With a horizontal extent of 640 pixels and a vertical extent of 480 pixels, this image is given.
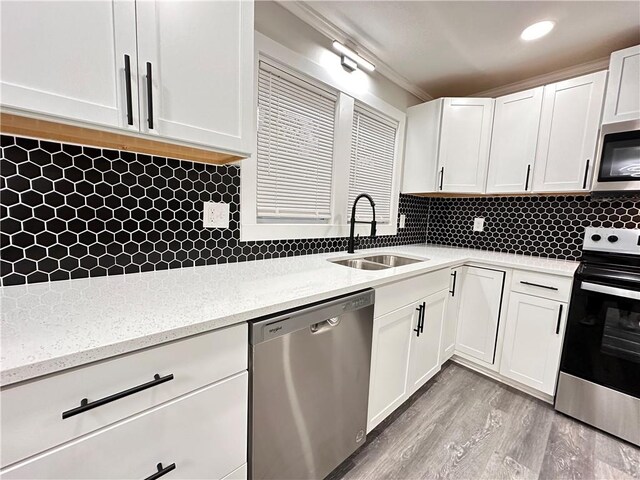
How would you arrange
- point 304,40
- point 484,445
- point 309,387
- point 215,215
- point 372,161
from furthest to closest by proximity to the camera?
1. point 372,161
2. point 304,40
3. point 484,445
4. point 215,215
5. point 309,387

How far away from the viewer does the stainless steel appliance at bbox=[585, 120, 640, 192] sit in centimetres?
161

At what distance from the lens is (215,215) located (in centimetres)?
137

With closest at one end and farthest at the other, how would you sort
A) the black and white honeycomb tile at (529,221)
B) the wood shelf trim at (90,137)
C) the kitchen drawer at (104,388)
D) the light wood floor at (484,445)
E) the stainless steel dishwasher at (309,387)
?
the kitchen drawer at (104,388) → the wood shelf trim at (90,137) → the stainless steel dishwasher at (309,387) → the light wood floor at (484,445) → the black and white honeycomb tile at (529,221)

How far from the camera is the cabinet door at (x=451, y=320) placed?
2010mm

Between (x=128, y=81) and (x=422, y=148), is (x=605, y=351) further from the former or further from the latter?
(x=128, y=81)

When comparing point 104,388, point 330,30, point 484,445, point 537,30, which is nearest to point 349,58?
point 330,30

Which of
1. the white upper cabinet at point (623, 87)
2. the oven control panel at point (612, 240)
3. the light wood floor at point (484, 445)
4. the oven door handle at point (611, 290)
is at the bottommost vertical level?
the light wood floor at point (484, 445)

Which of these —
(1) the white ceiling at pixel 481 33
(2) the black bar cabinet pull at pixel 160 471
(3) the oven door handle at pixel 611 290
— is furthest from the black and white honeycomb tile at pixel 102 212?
(3) the oven door handle at pixel 611 290

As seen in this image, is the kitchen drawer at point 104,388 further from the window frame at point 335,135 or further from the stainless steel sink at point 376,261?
the stainless steel sink at point 376,261

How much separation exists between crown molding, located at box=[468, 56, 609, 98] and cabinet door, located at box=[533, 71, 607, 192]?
314mm

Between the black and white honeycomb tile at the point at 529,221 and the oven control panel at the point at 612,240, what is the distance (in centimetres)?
9

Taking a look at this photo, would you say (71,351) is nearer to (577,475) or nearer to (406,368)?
(406,368)

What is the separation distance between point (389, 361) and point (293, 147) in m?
1.38

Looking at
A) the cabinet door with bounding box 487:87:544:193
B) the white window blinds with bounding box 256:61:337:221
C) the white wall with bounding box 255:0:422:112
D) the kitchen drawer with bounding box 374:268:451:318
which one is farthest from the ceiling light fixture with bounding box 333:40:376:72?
the kitchen drawer with bounding box 374:268:451:318
